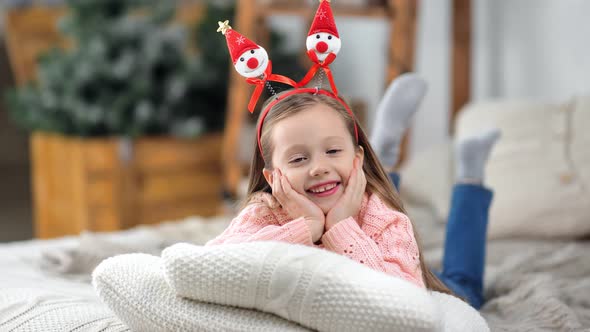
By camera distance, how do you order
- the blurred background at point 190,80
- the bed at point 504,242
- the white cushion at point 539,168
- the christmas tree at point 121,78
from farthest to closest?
the christmas tree at point 121,78, the blurred background at point 190,80, the white cushion at point 539,168, the bed at point 504,242

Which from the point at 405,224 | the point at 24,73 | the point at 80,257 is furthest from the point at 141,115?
the point at 405,224

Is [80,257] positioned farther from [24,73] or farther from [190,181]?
[24,73]

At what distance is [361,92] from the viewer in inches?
121

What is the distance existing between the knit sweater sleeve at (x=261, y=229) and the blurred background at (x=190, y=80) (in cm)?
157

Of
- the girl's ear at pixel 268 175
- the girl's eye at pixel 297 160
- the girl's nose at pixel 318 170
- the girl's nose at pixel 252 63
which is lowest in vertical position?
the girl's ear at pixel 268 175

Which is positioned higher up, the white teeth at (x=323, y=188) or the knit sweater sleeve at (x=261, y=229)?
the white teeth at (x=323, y=188)

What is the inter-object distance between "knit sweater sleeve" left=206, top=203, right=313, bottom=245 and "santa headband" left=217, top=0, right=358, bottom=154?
110 mm

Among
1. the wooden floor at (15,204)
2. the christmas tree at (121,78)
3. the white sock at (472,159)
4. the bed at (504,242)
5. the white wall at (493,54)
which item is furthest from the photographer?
the wooden floor at (15,204)

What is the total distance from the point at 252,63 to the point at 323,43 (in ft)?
0.37

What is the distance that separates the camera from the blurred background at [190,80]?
8.05 ft

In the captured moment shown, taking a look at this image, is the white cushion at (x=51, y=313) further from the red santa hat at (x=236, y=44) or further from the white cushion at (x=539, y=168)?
the white cushion at (x=539, y=168)

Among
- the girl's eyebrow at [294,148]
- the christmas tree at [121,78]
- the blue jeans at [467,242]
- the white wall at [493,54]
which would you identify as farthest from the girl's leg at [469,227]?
the christmas tree at [121,78]

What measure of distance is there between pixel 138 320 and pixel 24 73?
267cm

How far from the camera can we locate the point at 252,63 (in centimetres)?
96
